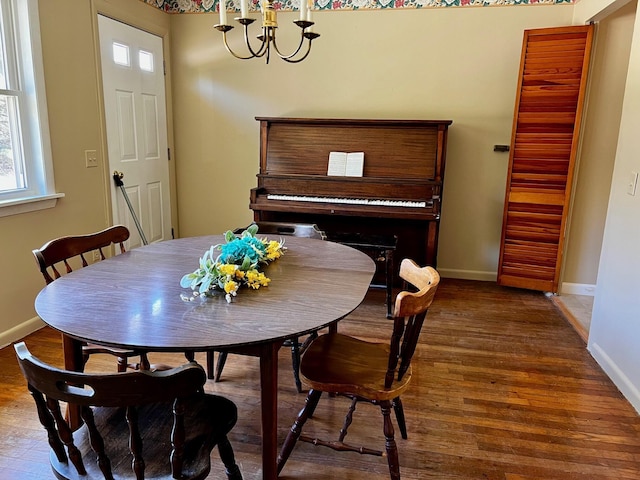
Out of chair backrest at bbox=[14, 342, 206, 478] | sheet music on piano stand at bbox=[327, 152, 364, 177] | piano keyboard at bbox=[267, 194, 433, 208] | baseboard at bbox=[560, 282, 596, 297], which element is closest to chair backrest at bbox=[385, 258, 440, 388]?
chair backrest at bbox=[14, 342, 206, 478]

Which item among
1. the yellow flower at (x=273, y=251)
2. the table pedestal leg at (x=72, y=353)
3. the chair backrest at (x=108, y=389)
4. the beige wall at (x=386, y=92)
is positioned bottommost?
the table pedestal leg at (x=72, y=353)

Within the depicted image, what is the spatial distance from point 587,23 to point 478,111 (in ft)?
2.97

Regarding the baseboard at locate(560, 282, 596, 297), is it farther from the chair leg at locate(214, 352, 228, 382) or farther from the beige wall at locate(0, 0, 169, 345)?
the beige wall at locate(0, 0, 169, 345)

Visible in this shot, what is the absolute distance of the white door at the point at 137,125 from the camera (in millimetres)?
3355

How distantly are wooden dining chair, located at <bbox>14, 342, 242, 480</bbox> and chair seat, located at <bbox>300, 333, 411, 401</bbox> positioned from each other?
1.17ft

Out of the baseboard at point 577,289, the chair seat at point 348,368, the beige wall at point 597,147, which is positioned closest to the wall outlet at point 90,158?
the chair seat at point 348,368

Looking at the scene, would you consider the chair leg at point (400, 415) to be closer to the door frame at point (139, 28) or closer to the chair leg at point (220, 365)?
the chair leg at point (220, 365)

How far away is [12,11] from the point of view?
8.34ft

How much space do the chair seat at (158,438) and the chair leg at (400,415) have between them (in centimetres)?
70

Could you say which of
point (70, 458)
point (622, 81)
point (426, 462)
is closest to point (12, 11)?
point (70, 458)

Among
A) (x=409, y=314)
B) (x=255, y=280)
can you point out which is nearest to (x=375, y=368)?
(x=409, y=314)

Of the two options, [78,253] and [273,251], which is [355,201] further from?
[78,253]

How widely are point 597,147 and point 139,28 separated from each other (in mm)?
3633

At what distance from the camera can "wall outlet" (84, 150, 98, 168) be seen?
3119 mm
